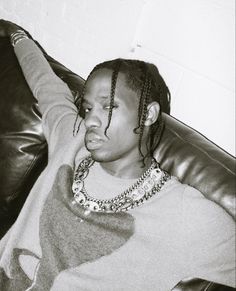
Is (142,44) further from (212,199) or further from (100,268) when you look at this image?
(100,268)

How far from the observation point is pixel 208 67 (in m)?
1.33

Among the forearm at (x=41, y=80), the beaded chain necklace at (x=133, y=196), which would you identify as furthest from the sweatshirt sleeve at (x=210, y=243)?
the forearm at (x=41, y=80)

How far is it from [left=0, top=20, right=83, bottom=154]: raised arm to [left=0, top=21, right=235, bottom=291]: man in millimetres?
12

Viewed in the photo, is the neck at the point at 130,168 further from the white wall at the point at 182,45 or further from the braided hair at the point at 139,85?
the white wall at the point at 182,45

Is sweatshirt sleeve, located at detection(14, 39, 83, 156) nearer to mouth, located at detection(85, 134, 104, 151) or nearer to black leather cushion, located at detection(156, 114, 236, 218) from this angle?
mouth, located at detection(85, 134, 104, 151)

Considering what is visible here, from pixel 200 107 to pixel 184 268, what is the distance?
2.26 ft

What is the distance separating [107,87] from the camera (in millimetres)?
1108

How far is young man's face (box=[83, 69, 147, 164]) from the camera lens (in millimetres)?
1109

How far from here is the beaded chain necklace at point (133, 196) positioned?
1.08 metres

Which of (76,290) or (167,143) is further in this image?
(167,143)

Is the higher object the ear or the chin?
the ear

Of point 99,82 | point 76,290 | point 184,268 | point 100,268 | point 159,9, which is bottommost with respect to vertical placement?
point 76,290

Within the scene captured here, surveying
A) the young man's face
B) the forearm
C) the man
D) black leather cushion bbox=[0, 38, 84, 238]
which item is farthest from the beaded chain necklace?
the forearm

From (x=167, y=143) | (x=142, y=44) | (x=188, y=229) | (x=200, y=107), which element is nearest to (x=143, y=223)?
(x=188, y=229)
